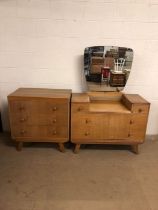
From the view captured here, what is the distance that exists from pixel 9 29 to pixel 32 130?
1.23 meters

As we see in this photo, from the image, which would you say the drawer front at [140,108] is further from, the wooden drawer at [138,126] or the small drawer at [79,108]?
the small drawer at [79,108]

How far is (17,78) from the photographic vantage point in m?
2.59

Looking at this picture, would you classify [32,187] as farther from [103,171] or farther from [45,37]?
[45,37]

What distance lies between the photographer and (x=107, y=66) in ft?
7.93

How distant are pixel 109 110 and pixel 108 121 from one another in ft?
0.40

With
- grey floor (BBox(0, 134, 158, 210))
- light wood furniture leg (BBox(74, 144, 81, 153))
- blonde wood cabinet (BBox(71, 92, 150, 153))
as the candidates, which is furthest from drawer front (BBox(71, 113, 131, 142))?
grey floor (BBox(0, 134, 158, 210))

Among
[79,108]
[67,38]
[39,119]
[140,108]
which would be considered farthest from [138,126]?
[67,38]

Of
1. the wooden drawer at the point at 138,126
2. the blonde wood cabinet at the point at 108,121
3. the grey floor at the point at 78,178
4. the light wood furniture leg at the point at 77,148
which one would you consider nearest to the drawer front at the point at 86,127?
the blonde wood cabinet at the point at 108,121

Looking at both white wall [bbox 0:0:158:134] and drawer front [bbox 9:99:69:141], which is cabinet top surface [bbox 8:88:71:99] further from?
white wall [bbox 0:0:158:134]

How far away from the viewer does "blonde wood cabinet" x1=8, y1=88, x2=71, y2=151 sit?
2.17 m

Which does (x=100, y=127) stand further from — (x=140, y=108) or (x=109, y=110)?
(x=140, y=108)

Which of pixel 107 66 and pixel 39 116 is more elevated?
pixel 107 66

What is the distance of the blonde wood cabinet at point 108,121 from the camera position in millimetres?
2199

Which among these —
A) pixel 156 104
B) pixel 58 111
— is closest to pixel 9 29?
pixel 58 111
